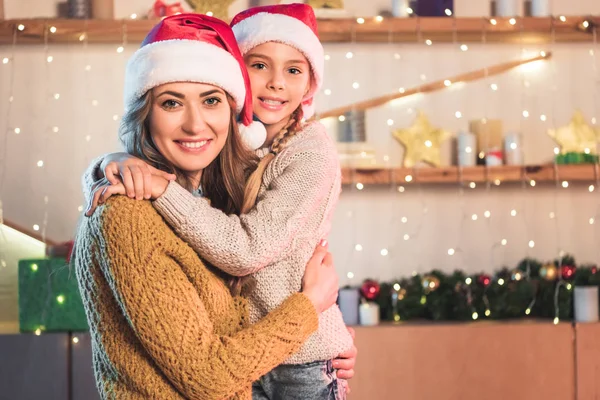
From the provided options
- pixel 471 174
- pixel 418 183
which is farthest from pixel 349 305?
pixel 471 174

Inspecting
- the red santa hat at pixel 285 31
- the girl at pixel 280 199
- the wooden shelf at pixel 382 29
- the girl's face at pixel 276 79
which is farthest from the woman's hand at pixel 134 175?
the wooden shelf at pixel 382 29

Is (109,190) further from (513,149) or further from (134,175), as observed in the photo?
(513,149)

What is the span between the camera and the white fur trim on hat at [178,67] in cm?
150

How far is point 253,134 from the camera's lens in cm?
176

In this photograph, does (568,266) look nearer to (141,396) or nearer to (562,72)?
(562,72)

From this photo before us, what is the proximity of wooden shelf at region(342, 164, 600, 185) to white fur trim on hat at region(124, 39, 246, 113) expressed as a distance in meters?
1.99

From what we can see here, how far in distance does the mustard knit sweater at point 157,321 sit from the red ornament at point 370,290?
2.07m

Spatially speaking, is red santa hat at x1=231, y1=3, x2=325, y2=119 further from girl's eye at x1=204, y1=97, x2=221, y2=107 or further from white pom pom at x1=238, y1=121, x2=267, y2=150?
girl's eye at x1=204, y1=97, x2=221, y2=107

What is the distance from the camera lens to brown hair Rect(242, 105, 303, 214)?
5.37 feet

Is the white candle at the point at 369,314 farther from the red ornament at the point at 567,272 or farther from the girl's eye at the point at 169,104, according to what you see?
the girl's eye at the point at 169,104

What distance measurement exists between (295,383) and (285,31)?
0.85 m

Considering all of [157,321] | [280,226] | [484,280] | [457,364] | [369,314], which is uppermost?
[280,226]

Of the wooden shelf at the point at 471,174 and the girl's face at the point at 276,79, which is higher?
the girl's face at the point at 276,79

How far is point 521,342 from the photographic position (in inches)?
132
